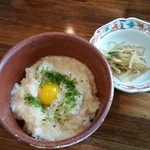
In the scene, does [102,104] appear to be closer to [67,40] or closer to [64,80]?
Answer: [64,80]

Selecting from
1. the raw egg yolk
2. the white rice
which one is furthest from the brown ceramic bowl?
the raw egg yolk

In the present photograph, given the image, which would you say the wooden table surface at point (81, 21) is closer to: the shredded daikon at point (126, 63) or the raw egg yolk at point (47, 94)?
the shredded daikon at point (126, 63)

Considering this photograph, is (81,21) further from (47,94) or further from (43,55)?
(47,94)

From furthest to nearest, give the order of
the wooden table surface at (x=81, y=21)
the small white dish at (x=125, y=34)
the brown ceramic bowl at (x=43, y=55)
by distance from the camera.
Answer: the small white dish at (x=125, y=34)
the wooden table surface at (x=81, y=21)
the brown ceramic bowl at (x=43, y=55)

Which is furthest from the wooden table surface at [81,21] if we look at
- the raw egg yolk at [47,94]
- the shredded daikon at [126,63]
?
the raw egg yolk at [47,94]

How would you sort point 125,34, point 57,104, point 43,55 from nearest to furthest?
point 57,104
point 43,55
point 125,34

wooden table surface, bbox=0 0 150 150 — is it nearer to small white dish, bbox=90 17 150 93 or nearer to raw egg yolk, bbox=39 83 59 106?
small white dish, bbox=90 17 150 93

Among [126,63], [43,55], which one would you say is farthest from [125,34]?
[43,55]

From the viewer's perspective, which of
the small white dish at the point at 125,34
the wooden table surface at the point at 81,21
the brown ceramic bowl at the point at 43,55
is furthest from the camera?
the small white dish at the point at 125,34
